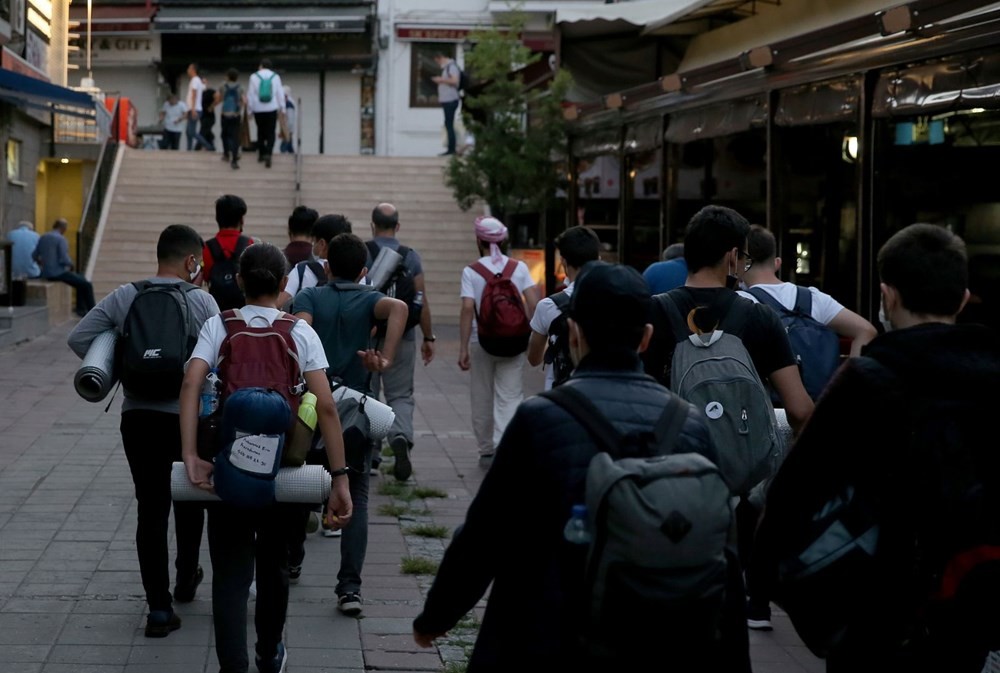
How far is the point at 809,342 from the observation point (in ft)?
20.3

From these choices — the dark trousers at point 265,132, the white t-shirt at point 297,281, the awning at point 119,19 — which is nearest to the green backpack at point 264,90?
the dark trousers at point 265,132

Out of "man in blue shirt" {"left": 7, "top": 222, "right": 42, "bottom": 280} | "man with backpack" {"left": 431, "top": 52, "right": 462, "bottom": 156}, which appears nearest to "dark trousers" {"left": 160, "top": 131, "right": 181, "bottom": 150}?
"man with backpack" {"left": 431, "top": 52, "right": 462, "bottom": 156}

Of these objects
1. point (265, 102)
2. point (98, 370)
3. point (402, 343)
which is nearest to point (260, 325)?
point (98, 370)

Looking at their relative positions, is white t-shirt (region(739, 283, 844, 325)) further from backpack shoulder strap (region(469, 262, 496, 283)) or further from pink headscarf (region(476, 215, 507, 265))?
pink headscarf (region(476, 215, 507, 265))

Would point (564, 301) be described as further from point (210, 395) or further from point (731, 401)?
point (731, 401)

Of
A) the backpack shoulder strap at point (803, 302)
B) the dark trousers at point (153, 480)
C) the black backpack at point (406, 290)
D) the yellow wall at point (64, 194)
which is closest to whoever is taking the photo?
the dark trousers at point (153, 480)

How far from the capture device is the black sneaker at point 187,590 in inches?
252

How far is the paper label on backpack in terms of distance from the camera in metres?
4.83

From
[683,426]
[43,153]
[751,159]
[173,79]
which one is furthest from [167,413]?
[173,79]

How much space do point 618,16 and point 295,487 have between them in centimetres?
1271

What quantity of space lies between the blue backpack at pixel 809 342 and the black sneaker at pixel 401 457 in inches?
148

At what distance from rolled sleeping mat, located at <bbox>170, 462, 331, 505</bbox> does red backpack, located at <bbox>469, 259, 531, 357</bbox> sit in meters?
4.90

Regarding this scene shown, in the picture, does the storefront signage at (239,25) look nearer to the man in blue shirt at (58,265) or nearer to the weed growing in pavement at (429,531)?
the man in blue shirt at (58,265)

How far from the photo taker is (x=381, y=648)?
583 cm
